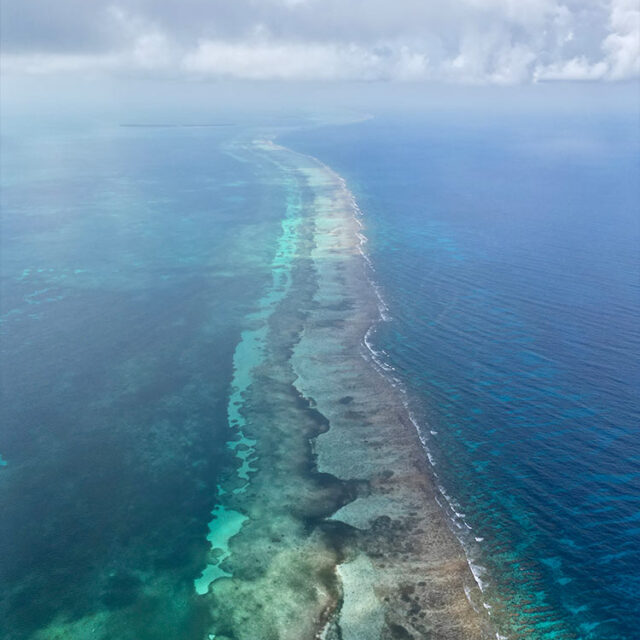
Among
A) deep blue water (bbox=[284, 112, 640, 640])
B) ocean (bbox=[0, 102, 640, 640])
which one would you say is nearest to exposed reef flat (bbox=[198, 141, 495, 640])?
ocean (bbox=[0, 102, 640, 640])

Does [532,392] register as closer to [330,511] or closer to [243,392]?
[330,511]

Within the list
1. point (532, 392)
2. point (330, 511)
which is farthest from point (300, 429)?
point (532, 392)

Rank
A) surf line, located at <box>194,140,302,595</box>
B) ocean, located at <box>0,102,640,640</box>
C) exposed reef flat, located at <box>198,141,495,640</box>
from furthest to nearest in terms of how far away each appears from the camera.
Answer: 1. surf line, located at <box>194,140,302,595</box>
2. ocean, located at <box>0,102,640,640</box>
3. exposed reef flat, located at <box>198,141,495,640</box>

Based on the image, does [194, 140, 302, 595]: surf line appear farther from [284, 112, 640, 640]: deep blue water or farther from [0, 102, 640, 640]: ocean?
[284, 112, 640, 640]: deep blue water

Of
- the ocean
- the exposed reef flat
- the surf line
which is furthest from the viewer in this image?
the surf line

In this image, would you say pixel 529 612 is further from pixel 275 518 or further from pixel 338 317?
pixel 338 317

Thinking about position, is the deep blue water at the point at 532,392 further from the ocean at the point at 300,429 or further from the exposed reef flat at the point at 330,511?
the exposed reef flat at the point at 330,511

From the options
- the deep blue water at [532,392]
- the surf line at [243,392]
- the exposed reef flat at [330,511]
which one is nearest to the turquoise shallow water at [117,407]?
the surf line at [243,392]
